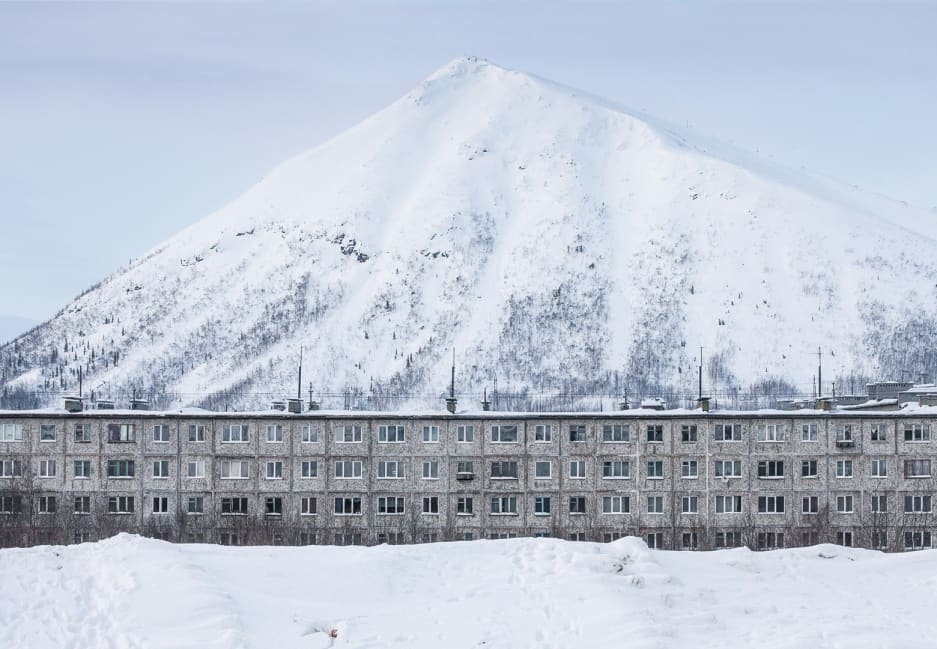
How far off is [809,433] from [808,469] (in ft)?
7.91

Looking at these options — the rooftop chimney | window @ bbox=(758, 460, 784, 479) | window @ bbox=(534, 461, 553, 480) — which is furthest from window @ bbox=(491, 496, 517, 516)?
the rooftop chimney

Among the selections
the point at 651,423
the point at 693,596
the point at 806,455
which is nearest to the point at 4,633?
the point at 693,596

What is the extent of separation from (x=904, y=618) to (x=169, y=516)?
55.2 metres

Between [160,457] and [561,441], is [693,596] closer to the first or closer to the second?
[561,441]

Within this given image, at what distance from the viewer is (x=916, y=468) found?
3100 inches

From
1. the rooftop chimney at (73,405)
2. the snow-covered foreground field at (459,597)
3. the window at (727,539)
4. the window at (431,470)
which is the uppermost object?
the rooftop chimney at (73,405)

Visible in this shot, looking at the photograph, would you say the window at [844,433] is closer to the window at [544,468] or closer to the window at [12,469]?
the window at [544,468]

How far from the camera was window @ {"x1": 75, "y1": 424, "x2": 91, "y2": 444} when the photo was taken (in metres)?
79.4

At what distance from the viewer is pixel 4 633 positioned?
1233 inches

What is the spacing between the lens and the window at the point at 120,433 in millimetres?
79312

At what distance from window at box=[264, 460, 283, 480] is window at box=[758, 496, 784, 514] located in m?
31.8

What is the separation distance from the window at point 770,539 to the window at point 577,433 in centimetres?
1323

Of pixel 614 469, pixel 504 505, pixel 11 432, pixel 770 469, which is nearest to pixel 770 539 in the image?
pixel 770 469

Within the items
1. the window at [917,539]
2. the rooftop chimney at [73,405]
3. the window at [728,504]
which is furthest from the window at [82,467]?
the window at [917,539]
